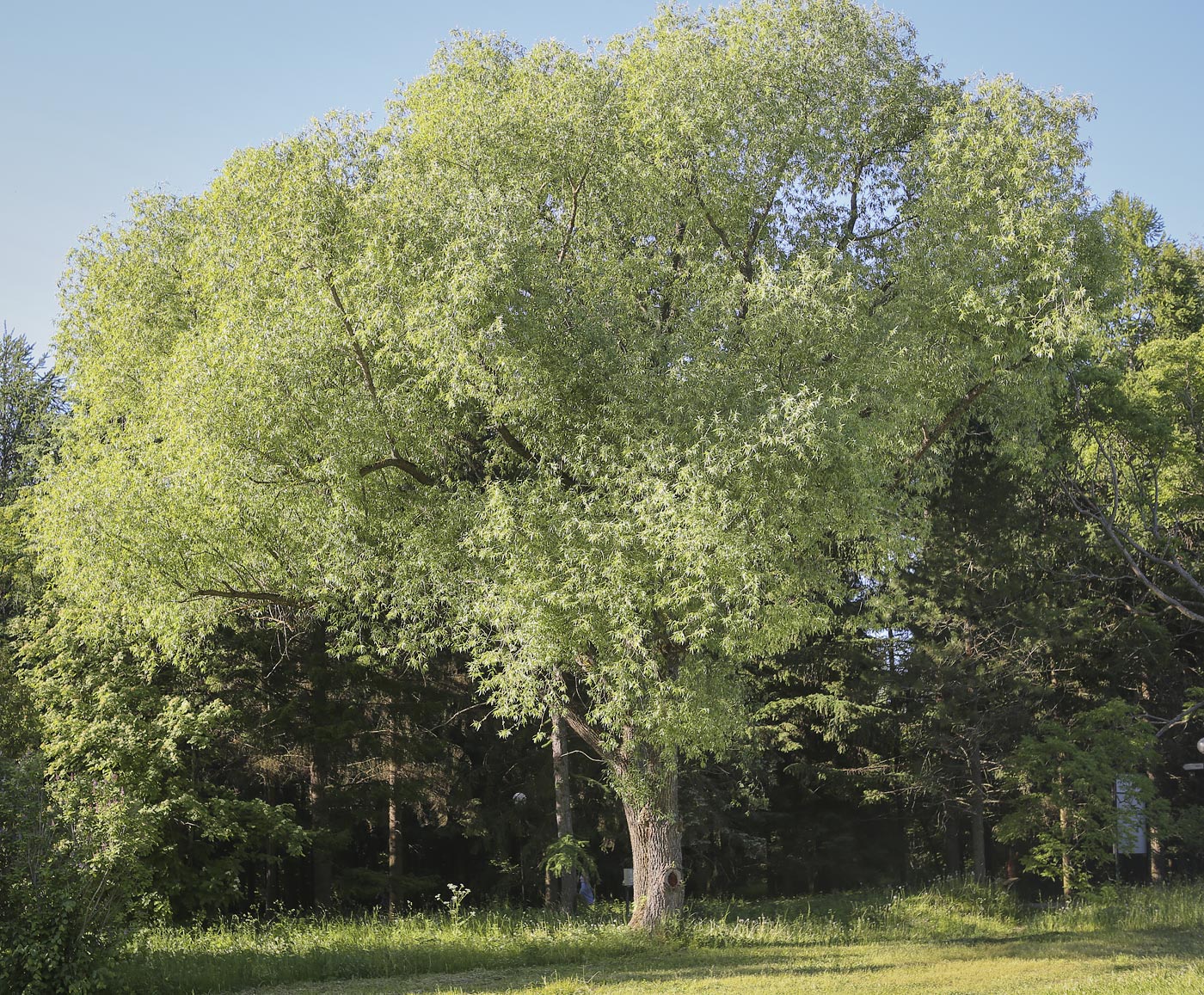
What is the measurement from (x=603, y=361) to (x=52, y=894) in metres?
8.26

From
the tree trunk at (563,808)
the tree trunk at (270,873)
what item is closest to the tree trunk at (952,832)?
the tree trunk at (563,808)

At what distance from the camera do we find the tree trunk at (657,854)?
48.6 feet

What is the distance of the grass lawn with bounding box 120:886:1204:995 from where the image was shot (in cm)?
1089

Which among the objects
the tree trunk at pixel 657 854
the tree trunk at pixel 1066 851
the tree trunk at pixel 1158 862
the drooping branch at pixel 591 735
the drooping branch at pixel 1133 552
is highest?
the drooping branch at pixel 1133 552

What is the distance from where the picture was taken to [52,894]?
9.86m

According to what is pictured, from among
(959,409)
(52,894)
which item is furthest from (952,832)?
(52,894)

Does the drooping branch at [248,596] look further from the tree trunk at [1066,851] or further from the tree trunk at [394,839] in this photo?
the tree trunk at [1066,851]

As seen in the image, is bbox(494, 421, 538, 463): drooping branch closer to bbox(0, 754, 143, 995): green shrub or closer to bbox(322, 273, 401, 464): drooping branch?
bbox(322, 273, 401, 464): drooping branch

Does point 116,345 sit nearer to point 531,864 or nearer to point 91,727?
point 91,727

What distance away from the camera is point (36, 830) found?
10156 mm

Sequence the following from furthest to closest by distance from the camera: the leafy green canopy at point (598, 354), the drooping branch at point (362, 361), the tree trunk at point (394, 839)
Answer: the tree trunk at point (394, 839) < the drooping branch at point (362, 361) < the leafy green canopy at point (598, 354)

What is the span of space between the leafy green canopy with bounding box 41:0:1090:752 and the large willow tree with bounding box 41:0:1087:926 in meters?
0.06

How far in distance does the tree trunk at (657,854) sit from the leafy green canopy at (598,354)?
3.91ft

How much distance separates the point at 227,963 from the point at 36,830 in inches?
118
